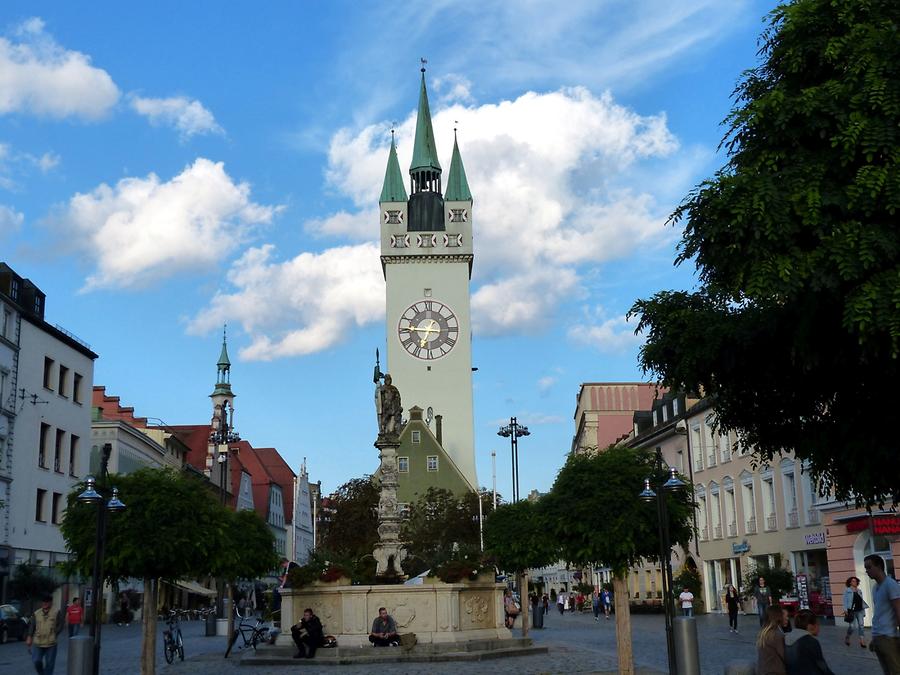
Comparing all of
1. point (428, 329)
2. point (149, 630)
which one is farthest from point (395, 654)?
point (428, 329)

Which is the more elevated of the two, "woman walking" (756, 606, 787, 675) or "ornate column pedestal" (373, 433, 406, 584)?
"ornate column pedestal" (373, 433, 406, 584)

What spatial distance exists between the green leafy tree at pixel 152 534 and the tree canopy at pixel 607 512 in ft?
21.5

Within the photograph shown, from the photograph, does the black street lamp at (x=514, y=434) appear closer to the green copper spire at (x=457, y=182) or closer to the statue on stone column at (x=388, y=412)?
the statue on stone column at (x=388, y=412)

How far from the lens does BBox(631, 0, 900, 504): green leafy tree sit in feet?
41.2

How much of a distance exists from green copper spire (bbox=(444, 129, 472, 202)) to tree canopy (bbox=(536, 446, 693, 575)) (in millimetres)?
83297

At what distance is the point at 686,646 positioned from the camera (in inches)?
613

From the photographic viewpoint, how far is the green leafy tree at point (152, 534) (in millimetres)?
19734

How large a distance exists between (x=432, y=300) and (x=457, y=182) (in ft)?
44.8

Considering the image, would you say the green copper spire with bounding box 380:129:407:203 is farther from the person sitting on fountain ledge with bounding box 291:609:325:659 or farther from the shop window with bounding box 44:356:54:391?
the person sitting on fountain ledge with bounding box 291:609:325:659

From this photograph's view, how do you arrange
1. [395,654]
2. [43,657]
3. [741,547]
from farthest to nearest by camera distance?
[741,547] < [395,654] < [43,657]

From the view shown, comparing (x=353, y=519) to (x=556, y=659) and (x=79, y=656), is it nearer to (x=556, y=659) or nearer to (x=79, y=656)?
(x=556, y=659)

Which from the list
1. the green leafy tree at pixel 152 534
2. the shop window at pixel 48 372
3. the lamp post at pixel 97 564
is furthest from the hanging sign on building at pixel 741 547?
the lamp post at pixel 97 564

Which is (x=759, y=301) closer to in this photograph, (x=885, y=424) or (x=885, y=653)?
(x=885, y=424)

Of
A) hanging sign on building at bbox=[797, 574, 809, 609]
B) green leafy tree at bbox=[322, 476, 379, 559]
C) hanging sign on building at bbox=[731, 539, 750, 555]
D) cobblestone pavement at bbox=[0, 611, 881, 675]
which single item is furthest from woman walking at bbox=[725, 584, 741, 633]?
green leafy tree at bbox=[322, 476, 379, 559]
